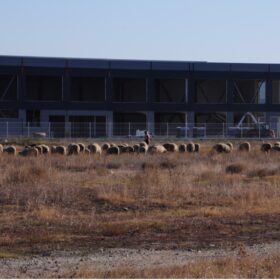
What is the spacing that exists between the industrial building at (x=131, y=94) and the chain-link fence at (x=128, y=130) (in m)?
0.17

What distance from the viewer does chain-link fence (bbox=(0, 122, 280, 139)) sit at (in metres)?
74.2

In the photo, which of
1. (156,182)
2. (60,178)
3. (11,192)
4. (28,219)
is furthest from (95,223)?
(60,178)

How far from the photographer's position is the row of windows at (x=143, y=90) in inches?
3553

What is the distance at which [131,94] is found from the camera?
314ft

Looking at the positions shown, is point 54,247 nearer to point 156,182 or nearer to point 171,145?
point 156,182

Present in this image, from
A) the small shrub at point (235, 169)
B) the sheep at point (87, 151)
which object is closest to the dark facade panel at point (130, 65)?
the sheep at point (87, 151)

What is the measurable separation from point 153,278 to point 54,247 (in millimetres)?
3836

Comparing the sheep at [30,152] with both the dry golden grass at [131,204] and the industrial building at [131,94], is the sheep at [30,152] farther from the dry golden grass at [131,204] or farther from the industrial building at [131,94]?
the industrial building at [131,94]

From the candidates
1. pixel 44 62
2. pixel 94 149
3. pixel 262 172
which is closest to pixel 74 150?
pixel 94 149

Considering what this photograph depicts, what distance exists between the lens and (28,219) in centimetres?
1686

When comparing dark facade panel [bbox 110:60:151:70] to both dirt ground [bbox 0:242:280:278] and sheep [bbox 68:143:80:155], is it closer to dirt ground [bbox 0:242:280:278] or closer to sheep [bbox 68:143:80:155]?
sheep [bbox 68:143:80:155]

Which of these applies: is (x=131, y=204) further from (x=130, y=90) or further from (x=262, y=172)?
(x=130, y=90)

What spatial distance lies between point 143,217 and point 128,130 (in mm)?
59948

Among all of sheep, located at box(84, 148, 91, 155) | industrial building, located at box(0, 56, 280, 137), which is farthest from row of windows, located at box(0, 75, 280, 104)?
sheep, located at box(84, 148, 91, 155)
